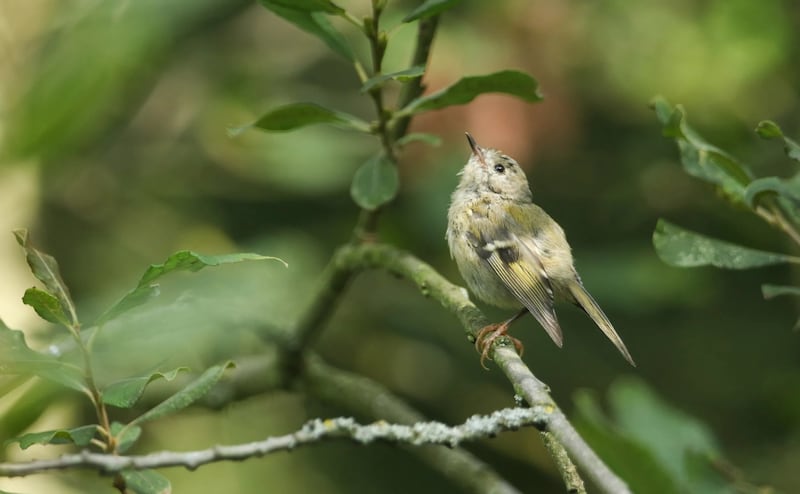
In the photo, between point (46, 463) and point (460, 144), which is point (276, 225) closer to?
point (460, 144)

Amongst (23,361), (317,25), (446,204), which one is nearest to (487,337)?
(317,25)

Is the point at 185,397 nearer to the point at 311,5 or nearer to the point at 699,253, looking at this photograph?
the point at 311,5

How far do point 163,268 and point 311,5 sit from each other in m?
0.74

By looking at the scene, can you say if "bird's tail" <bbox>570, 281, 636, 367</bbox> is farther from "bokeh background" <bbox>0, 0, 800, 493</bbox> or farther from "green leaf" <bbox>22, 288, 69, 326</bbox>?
"green leaf" <bbox>22, 288, 69, 326</bbox>

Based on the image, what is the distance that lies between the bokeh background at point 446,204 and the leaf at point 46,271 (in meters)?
1.97

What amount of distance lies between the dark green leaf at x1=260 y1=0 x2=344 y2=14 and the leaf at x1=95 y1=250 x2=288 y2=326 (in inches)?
26.1

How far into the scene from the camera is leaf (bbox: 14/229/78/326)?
1689 mm

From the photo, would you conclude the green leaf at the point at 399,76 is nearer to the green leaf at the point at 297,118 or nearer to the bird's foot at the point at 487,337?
the green leaf at the point at 297,118

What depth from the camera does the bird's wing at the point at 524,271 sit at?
2.95m

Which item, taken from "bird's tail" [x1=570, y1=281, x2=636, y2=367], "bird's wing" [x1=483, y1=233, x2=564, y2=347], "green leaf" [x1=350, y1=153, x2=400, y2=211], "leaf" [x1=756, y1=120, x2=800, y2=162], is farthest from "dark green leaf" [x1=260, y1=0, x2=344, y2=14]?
"bird's tail" [x1=570, y1=281, x2=636, y2=367]

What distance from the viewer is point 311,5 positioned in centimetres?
211

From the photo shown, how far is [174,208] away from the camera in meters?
4.84

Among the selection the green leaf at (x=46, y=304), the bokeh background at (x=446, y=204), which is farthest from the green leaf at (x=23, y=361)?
the bokeh background at (x=446, y=204)

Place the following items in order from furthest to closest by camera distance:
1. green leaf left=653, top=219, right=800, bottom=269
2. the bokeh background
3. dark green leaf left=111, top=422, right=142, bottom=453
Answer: the bokeh background
green leaf left=653, top=219, right=800, bottom=269
dark green leaf left=111, top=422, right=142, bottom=453
